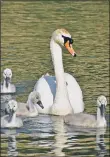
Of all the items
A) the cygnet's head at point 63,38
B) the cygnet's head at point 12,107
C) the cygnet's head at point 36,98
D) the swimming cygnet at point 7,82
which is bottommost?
the cygnet's head at point 12,107

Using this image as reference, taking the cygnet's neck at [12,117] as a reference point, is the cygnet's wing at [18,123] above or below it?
below

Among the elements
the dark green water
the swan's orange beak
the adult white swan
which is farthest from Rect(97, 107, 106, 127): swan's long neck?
the swan's orange beak

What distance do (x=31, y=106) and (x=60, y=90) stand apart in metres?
0.67

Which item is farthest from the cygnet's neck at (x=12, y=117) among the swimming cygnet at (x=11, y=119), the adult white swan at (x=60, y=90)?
the adult white swan at (x=60, y=90)

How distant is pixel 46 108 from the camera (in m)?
19.1

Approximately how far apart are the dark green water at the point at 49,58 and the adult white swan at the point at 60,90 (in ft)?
0.89

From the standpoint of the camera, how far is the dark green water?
16391mm

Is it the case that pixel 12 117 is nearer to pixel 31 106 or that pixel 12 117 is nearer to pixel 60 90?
pixel 31 106

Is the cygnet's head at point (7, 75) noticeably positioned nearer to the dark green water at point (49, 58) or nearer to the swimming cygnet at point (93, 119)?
the dark green water at point (49, 58)

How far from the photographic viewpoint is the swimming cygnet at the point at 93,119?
58.7 ft

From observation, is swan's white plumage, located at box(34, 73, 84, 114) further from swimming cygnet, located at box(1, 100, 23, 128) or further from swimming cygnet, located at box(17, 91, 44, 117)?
swimming cygnet, located at box(1, 100, 23, 128)

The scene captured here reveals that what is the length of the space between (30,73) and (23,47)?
4323 millimetres

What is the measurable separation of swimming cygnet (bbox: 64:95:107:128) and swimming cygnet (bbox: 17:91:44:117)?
0.85 m

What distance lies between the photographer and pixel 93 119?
18000 mm
